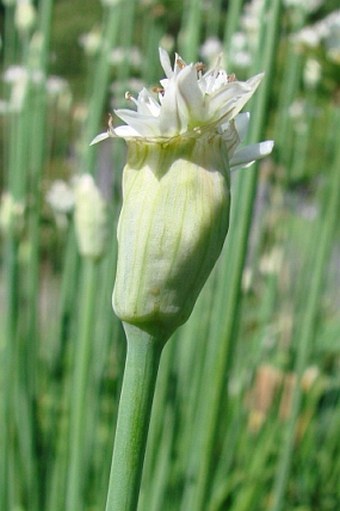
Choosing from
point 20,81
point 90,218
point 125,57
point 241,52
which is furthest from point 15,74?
point 90,218

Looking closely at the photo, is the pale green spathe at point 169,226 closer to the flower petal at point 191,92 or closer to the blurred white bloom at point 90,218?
the flower petal at point 191,92

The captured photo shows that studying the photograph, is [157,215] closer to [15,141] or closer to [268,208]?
[15,141]

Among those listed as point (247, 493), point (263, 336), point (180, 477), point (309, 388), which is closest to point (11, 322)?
point (180, 477)

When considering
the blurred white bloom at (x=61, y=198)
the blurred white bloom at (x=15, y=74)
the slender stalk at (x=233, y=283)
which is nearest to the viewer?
the slender stalk at (x=233, y=283)

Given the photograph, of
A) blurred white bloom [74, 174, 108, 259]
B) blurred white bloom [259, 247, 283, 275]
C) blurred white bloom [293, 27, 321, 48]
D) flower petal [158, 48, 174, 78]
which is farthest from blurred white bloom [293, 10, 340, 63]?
flower petal [158, 48, 174, 78]

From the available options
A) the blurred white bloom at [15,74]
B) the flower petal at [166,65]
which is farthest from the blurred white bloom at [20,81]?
the flower petal at [166,65]

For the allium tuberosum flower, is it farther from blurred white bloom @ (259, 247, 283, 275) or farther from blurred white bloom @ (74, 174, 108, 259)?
blurred white bloom @ (259, 247, 283, 275)
